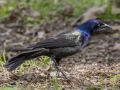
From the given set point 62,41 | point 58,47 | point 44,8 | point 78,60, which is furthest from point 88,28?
point 44,8

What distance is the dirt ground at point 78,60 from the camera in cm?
569

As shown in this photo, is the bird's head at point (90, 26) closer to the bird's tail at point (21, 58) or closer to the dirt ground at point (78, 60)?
the dirt ground at point (78, 60)

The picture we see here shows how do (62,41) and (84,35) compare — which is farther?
(84,35)

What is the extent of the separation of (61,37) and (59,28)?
4311 mm

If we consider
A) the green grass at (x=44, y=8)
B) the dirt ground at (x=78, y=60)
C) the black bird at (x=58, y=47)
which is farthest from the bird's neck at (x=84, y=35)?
the green grass at (x=44, y=8)

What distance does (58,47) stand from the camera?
6.29 metres

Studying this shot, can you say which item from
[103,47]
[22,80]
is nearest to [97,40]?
[103,47]

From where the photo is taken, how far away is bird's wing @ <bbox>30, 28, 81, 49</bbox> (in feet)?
20.2

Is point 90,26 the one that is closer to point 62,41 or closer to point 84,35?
point 84,35

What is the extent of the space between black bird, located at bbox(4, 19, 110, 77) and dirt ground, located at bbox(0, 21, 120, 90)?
0.79 ft

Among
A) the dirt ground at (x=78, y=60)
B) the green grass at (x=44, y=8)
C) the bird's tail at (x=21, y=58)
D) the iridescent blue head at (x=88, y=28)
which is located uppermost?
the green grass at (x=44, y=8)

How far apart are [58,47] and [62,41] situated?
4.7 inches

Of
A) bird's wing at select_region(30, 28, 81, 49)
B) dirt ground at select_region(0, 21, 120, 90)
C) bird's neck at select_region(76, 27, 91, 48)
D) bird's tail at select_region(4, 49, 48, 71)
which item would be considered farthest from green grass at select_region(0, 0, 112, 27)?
bird's tail at select_region(4, 49, 48, 71)

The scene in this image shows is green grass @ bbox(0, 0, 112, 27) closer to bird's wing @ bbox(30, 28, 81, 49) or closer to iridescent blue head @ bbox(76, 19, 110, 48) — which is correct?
iridescent blue head @ bbox(76, 19, 110, 48)
